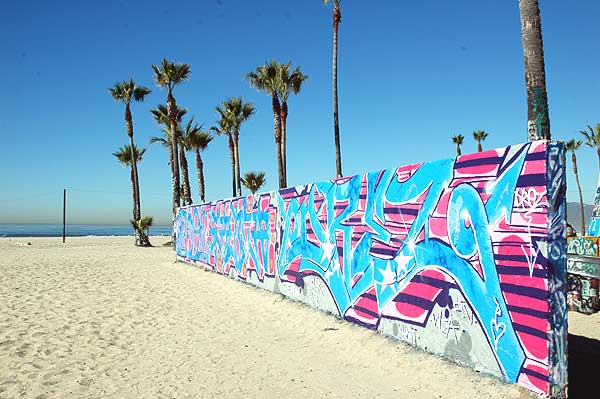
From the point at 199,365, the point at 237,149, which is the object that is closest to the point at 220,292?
the point at 199,365

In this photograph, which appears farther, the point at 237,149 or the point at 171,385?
the point at 237,149

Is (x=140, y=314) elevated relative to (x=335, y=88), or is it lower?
lower

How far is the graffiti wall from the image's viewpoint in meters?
3.94

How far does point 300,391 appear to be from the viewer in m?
4.45

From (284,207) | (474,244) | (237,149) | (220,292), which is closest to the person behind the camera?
(474,244)

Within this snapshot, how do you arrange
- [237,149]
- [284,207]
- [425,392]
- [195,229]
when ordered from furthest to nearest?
1. [237,149]
2. [195,229]
3. [284,207]
4. [425,392]

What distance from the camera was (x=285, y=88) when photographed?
24078mm

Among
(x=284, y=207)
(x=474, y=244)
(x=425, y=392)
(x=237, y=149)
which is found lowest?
(x=425, y=392)

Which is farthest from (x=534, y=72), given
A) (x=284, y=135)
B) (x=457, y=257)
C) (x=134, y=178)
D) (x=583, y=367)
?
(x=134, y=178)

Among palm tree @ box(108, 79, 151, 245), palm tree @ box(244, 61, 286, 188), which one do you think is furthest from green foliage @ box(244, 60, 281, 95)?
palm tree @ box(108, 79, 151, 245)

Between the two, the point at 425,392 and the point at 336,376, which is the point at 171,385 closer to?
the point at 336,376

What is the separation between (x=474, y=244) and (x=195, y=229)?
13.5 metres

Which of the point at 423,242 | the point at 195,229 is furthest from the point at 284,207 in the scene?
the point at 195,229

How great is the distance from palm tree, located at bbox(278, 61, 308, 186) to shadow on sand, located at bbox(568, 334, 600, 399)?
1855 centimetres
